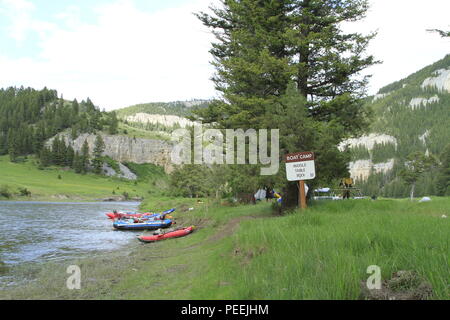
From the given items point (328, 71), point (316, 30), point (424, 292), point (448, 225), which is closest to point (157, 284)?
point (424, 292)

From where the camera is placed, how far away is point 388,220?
32.3 feet

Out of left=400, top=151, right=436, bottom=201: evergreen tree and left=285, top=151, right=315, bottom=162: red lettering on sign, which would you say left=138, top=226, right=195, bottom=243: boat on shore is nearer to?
left=285, top=151, right=315, bottom=162: red lettering on sign

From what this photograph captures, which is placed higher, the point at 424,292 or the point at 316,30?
the point at 316,30

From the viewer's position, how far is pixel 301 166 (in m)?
13.8

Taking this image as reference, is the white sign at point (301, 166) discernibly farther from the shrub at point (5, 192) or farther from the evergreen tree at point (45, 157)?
the evergreen tree at point (45, 157)

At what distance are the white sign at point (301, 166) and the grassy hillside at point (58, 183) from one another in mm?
84790

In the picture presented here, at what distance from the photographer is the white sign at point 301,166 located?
1335 centimetres

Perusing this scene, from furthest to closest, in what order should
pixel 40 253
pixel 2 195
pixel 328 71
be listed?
pixel 2 195 < pixel 328 71 < pixel 40 253

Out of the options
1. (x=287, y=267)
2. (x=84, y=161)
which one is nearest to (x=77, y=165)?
(x=84, y=161)

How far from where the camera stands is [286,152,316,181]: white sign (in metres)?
13.4

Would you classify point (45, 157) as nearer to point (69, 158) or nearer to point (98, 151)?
point (69, 158)

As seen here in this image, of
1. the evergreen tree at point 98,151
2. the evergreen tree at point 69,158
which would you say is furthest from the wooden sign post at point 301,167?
the evergreen tree at point 98,151

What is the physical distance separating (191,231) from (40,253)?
8434 millimetres
